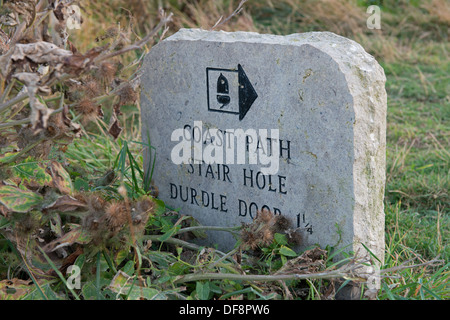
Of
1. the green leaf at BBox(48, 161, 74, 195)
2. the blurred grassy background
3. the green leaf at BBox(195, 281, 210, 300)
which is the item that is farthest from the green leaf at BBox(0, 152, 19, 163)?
the green leaf at BBox(195, 281, 210, 300)

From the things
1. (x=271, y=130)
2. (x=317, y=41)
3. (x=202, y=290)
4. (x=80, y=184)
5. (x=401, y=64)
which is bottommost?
(x=202, y=290)

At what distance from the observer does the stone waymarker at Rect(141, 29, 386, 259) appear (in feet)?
7.05

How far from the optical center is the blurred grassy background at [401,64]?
9.45 feet

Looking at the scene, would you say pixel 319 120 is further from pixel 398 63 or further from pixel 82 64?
pixel 398 63

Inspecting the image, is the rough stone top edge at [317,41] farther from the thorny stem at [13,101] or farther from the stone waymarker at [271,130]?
the thorny stem at [13,101]

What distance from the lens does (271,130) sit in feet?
7.76

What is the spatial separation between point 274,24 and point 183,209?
3.95 m

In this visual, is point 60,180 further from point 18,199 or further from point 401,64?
point 401,64

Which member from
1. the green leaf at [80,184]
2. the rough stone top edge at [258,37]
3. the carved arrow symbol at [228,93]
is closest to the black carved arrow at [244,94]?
the carved arrow symbol at [228,93]

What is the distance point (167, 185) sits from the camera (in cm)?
280

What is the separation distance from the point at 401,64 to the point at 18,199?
4.23 metres

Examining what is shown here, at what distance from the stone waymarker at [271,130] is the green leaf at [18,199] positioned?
0.90 meters

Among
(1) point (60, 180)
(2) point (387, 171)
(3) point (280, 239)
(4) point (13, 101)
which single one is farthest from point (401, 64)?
(4) point (13, 101)

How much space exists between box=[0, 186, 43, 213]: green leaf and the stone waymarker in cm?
90
